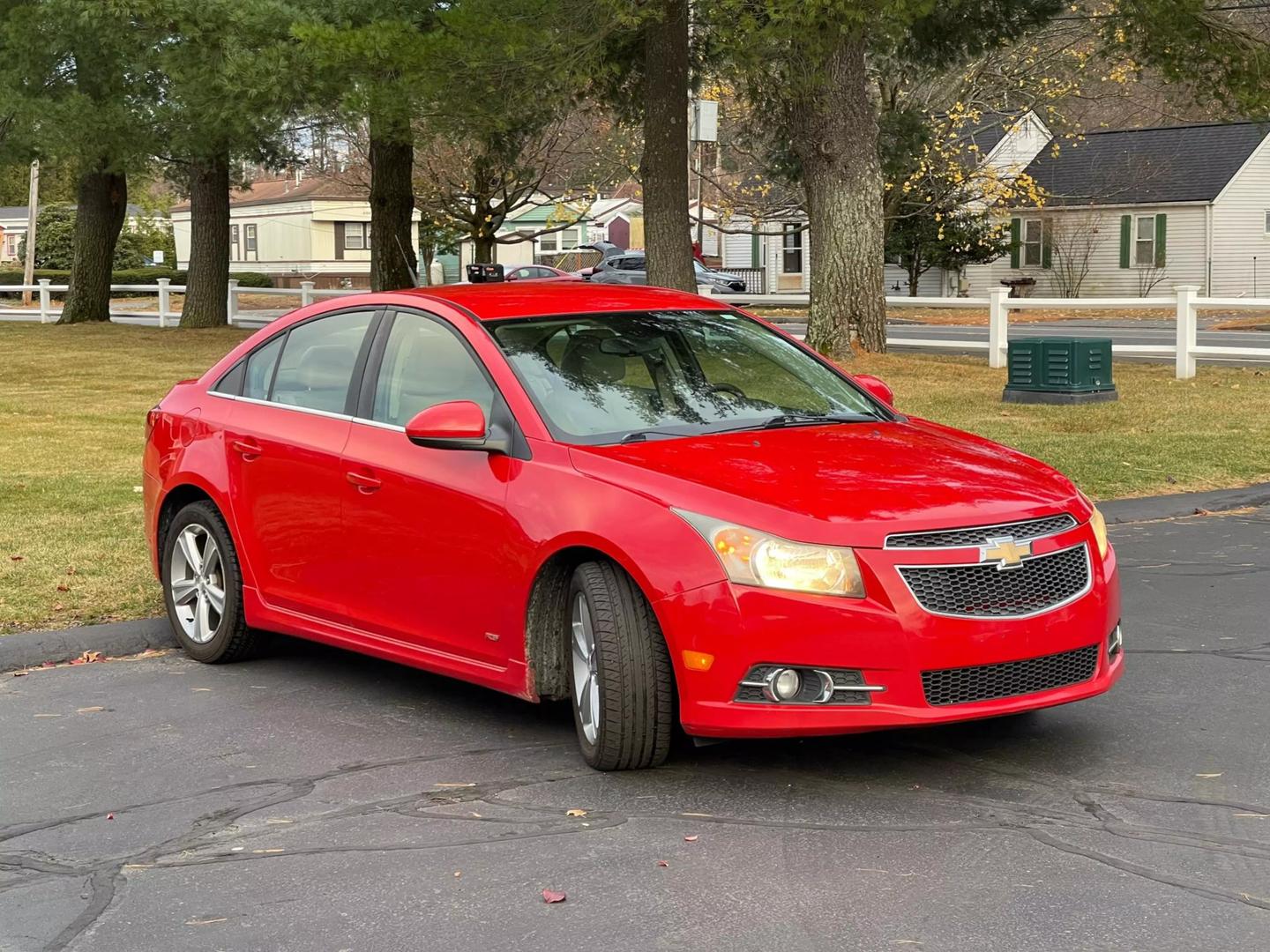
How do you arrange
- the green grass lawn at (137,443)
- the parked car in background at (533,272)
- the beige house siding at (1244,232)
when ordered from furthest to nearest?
the parked car in background at (533,272) < the beige house siding at (1244,232) < the green grass lawn at (137,443)

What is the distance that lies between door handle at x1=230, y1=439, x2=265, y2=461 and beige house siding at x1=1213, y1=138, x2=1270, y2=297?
44493 mm

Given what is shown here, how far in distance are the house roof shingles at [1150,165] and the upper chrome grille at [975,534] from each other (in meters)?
44.0

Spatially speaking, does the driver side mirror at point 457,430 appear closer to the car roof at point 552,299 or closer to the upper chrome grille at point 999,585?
the car roof at point 552,299

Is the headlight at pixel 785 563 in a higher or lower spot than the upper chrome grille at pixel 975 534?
lower

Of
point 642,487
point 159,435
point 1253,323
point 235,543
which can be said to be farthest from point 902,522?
point 1253,323

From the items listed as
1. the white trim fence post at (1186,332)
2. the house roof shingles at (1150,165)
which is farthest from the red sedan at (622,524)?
the house roof shingles at (1150,165)

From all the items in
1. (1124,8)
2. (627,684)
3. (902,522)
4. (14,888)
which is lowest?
(14,888)

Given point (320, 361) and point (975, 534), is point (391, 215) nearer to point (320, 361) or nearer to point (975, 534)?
point (320, 361)

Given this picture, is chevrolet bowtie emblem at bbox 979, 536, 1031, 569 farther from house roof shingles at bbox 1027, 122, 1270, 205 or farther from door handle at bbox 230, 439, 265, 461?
house roof shingles at bbox 1027, 122, 1270, 205

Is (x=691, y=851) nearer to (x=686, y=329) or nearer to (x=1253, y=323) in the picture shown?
(x=686, y=329)

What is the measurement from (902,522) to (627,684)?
976 millimetres

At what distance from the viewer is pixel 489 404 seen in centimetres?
615

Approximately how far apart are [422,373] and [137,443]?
8988 millimetres

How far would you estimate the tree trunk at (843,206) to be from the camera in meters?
19.8
